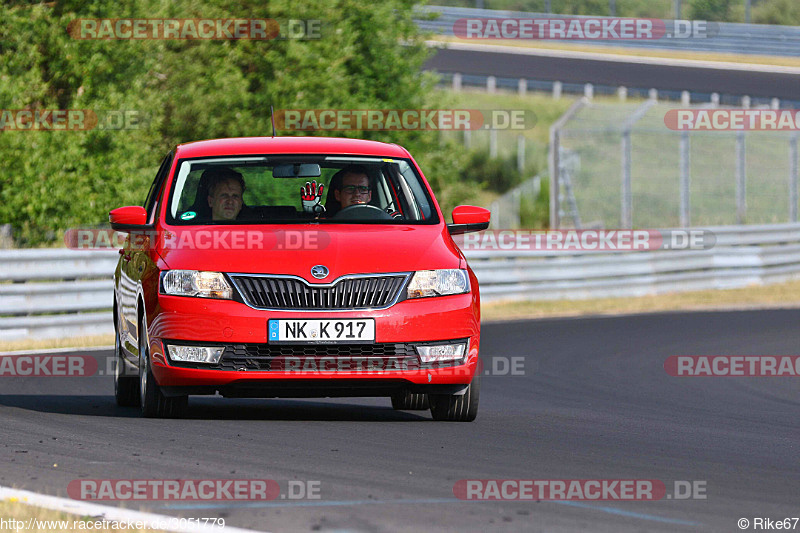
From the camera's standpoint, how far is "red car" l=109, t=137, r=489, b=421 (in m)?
8.31

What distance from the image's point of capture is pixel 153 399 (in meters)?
8.88

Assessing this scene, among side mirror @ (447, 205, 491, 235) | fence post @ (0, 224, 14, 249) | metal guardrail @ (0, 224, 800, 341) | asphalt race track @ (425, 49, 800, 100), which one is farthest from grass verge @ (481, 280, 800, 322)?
asphalt race track @ (425, 49, 800, 100)

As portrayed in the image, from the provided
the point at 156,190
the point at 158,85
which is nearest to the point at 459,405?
the point at 156,190

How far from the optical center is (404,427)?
8.67 m

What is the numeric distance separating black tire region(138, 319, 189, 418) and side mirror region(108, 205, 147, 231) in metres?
0.63

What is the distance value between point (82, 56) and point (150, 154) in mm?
2956

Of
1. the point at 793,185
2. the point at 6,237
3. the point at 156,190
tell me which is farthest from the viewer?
the point at 793,185

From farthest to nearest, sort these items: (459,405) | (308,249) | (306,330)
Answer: (459,405)
(308,249)
(306,330)

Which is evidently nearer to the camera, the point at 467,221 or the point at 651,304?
the point at 467,221

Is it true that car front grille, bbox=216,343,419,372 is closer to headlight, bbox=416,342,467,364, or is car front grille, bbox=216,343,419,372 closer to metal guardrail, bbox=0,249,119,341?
headlight, bbox=416,342,467,364

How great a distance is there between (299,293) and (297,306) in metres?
0.07

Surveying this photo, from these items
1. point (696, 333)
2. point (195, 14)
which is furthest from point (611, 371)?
point (195, 14)

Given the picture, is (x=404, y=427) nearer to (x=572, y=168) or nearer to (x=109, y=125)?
(x=109, y=125)

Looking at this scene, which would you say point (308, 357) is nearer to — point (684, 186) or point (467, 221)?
point (467, 221)
